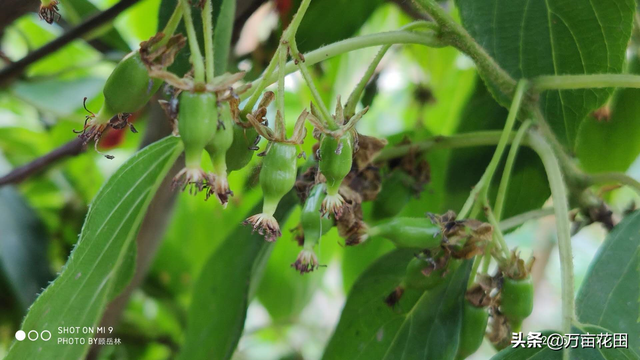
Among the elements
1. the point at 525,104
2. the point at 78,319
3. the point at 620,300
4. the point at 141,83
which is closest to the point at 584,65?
the point at 525,104

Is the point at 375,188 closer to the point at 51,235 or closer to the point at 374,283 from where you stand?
the point at 374,283

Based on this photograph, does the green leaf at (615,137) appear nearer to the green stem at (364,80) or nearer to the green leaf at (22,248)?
the green stem at (364,80)

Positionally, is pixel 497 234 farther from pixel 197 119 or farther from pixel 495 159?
pixel 197 119

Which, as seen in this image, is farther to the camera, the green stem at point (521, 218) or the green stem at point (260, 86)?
the green stem at point (521, 218)

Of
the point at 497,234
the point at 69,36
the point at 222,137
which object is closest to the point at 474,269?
the point at 497,234

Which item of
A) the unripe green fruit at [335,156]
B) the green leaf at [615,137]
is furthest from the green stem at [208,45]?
the green leaf at [615,137]

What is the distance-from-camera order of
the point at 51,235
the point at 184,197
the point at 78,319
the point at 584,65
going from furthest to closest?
the point at 184,197 → the point at 51,235 → the point at 584,65 → the point at 78,319
